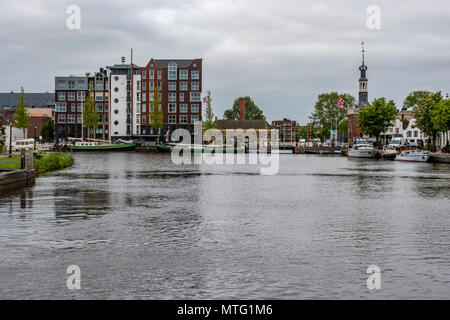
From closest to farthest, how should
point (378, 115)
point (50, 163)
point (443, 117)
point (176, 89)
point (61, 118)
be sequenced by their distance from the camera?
point (50, 163)
point (443, 117)
point (378, 115)
point (176, 89)
point (61, 118)

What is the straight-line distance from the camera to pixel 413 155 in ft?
269

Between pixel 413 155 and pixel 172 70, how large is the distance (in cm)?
7798

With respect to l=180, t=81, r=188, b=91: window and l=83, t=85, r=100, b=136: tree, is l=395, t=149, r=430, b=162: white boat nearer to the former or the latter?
l=180, t=81, r=188, b=91: window

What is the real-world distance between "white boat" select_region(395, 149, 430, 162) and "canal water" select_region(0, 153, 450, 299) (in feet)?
177

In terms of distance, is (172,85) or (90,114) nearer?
(90,114)

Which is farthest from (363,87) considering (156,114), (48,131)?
(48,131)

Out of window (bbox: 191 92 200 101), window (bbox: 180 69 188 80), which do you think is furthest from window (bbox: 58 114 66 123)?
window (bbox: 191 92 200 101)

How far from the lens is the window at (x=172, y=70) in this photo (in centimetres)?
14375

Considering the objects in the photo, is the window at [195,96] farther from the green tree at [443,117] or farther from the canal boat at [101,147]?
the green tree at [443,117]

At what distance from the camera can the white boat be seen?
261 ft

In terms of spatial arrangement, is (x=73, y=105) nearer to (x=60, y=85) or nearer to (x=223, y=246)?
(x=60, y=85)

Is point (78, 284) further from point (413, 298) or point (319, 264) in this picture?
point (413, 298)

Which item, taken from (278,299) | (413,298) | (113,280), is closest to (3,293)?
(113,280)
